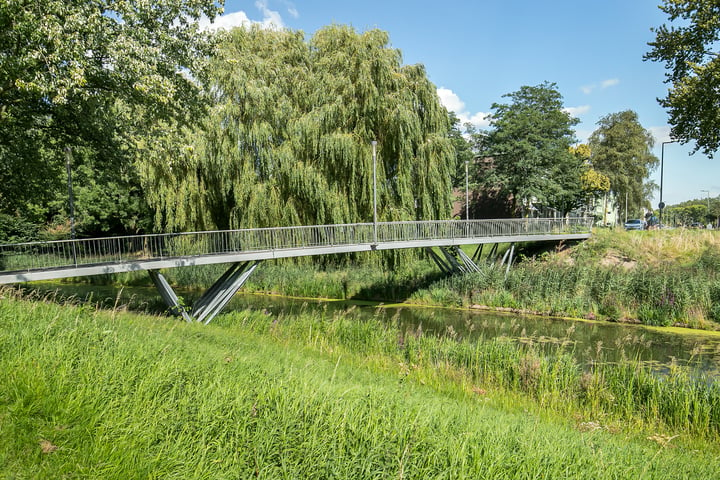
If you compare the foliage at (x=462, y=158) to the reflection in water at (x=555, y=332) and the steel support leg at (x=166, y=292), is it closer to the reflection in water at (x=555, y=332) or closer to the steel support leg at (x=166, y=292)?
the reflection in water at (x=555, y=332)

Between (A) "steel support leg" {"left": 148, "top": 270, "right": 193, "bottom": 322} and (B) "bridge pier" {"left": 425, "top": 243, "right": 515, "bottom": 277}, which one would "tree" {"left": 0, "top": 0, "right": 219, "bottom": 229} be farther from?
(B) "bridge pier" {"left": 425, "top": 243, "right": 515, "bottom": 277}

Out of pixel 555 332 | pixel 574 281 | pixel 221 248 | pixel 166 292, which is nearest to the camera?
pixel 166 292

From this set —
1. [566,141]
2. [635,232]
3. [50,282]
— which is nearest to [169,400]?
[635,232]

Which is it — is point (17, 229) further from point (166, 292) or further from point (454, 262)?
point (454, 262)

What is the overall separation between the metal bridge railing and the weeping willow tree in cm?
187

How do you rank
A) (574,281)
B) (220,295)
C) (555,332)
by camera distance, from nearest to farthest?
(555,332) → (220,295) → (574,281)

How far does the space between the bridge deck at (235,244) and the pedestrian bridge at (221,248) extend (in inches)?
0.9

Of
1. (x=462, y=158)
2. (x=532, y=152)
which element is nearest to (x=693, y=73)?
(x=532, y=152)

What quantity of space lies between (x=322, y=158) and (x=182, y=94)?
881 centimetres

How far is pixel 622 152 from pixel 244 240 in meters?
38.0

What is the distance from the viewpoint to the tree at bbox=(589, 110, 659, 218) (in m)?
39.8

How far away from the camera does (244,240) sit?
15203mm

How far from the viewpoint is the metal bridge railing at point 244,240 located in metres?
11.7

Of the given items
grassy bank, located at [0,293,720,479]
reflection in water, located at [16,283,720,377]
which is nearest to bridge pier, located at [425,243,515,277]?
reflection in water, located at [16,283,720,377]
